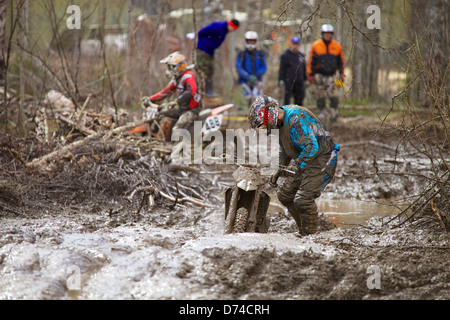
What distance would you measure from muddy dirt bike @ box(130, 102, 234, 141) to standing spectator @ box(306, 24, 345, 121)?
3533 mm

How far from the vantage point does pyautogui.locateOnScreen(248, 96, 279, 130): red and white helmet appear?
5395 mm

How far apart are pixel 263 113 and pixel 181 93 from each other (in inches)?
150

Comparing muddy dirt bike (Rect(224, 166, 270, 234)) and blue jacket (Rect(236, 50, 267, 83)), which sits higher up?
blue jacket (Rect(236, 50, 267, 83))

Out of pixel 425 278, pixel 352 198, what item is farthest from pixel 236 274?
pixel 352 198

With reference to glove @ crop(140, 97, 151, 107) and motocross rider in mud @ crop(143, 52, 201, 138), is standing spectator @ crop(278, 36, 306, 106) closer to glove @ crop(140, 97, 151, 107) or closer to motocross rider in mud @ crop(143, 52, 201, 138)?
motocross rider in mud @ crop(143, 52, 201, 138)

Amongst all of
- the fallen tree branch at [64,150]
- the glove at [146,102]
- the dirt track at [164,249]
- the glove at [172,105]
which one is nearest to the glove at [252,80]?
the glove at [172,105]

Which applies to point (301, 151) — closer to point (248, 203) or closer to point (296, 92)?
point (248, 203)

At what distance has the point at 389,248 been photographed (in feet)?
16.1

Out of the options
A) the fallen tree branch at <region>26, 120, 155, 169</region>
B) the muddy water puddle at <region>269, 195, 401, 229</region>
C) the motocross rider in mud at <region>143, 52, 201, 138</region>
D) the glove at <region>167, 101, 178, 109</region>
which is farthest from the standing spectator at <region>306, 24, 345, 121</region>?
the fallen tree branch at <region>26, 120, 155, 169</region>

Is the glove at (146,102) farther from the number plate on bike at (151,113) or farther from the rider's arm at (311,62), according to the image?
the rider's arm at (311,62)

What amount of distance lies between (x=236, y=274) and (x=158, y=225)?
85.1 inches

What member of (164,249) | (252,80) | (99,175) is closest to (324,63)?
(252,80)
